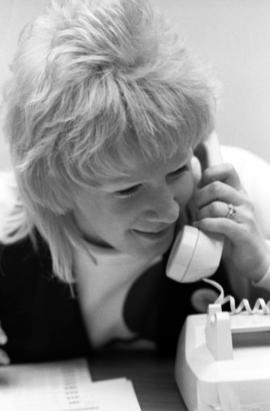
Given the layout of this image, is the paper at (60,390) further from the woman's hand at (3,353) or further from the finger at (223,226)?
the finger at (223,226)

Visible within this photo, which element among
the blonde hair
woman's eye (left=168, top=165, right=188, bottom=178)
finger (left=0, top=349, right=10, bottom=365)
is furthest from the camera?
finger (left=0, top=349, right=10, bottom=365)

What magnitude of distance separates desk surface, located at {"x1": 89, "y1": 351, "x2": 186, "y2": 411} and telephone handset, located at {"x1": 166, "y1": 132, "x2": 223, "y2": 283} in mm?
141

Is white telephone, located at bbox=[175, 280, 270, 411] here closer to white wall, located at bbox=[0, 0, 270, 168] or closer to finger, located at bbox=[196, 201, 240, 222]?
finger, located at bbox=[196, 201, 240, 222]

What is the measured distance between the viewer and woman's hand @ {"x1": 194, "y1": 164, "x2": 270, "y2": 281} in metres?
1.01

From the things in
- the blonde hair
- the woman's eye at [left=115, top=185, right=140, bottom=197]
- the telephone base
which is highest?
the blonde hair

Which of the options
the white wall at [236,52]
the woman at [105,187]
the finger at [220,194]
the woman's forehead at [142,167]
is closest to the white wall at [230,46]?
the white wall at [236,52]

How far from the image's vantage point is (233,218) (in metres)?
1.02

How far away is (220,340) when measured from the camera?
0.91m

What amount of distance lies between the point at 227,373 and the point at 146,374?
0.68 feet

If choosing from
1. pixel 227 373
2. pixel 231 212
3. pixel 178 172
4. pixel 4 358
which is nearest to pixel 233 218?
pixel 231 212

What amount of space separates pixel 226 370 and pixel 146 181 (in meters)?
0.24

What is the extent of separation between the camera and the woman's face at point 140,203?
0.90 meters

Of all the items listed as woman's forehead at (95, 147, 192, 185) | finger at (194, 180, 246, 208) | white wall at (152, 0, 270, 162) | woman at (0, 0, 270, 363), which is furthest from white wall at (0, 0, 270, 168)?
woman's forehead at (95, 147, 192, 185)

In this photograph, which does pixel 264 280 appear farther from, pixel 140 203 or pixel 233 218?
pixel 140 203
